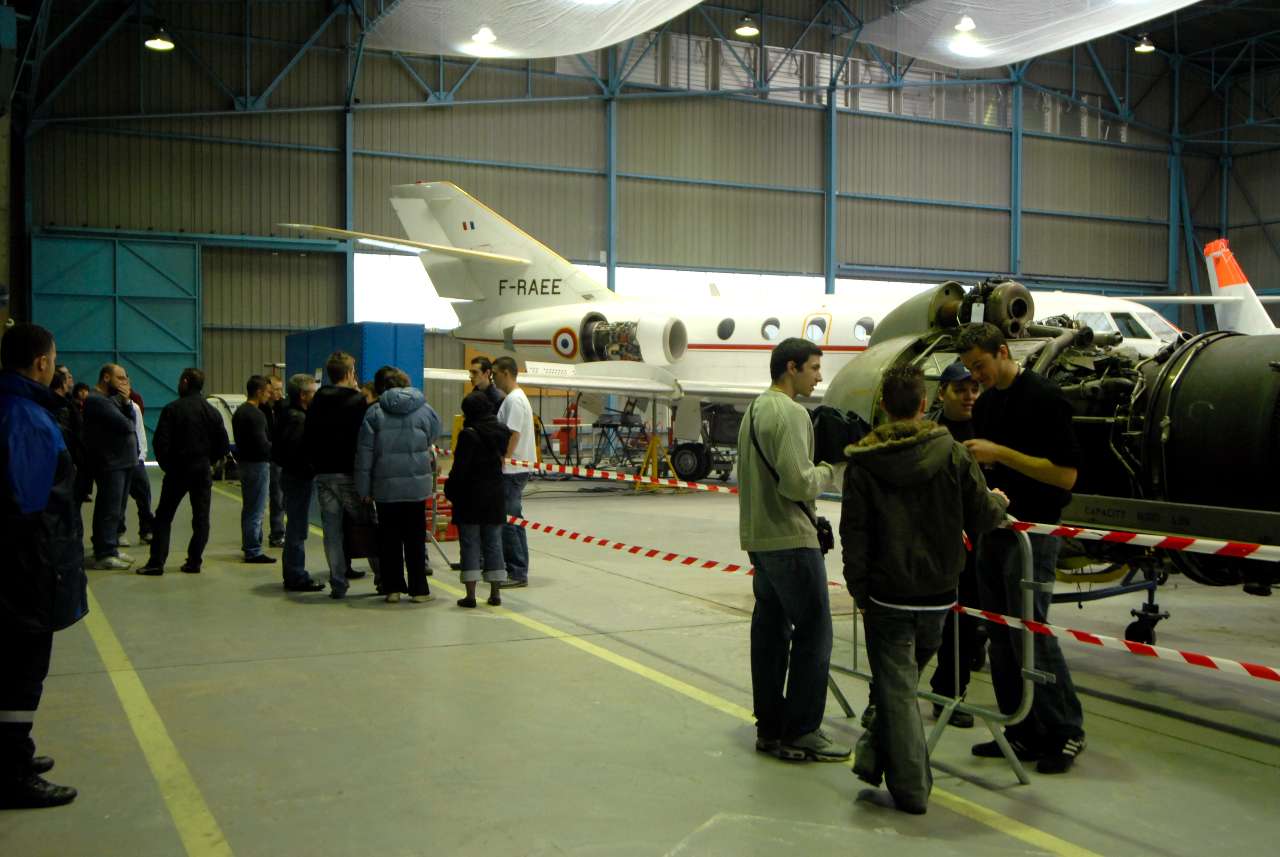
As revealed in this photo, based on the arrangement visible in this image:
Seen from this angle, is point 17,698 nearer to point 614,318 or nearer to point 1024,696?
point 1024,696

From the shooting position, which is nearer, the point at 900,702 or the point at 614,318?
the point at 900,702

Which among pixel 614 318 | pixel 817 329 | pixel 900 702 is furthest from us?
pixel 614 318

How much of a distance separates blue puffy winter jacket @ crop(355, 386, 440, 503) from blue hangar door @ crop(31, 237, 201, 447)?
742 inches

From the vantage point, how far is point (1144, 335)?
52.9 feet

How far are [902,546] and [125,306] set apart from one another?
81.7ft

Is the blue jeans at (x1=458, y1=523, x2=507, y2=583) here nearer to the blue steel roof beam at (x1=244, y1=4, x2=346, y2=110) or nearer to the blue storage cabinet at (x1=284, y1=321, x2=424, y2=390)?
the blue storage cabinet at (x1=284, y1=321, x2=424, y2=390)

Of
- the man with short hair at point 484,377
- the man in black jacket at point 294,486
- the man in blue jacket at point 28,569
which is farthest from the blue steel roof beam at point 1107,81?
the man in blue jacket at point 28,569

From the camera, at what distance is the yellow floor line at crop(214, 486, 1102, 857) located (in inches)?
163

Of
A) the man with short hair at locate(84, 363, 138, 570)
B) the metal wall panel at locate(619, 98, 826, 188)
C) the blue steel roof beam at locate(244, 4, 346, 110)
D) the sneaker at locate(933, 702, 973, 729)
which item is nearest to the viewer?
the sneaker at locate(933, 702, 973, 729)

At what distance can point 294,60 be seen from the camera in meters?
26.2

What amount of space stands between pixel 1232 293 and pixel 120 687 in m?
21.1

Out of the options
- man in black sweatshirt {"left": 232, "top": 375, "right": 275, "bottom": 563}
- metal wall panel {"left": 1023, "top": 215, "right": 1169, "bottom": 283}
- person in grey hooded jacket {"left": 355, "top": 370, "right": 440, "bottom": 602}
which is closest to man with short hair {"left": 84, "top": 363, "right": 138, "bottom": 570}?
man in black sweatshirt {"left": 232, "top": 375, "right": 275, "bottom": 563}

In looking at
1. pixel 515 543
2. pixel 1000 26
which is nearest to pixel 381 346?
pixel 515 543

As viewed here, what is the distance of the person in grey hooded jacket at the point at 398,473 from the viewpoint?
8570mm
